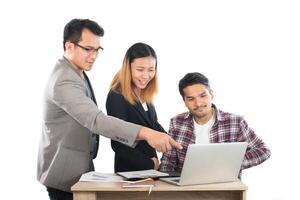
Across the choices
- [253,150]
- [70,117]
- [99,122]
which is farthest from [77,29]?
[253,150]

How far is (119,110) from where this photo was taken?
8.86 feet

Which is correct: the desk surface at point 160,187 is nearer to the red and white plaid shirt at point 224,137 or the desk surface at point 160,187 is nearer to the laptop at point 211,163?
the laptop at point 211,163

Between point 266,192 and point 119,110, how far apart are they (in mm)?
1743

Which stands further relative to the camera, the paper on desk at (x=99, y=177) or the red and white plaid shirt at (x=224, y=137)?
the red and white plaid shirt at (x=224, y=137)

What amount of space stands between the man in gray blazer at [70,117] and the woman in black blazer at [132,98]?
16cm

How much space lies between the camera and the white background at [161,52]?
3793 mm

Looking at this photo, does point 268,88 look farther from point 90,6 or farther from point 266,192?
point 90,6

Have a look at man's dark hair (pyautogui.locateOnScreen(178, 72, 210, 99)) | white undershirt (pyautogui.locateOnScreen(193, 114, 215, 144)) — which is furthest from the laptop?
man's dark hair (pyautogui.locateOnScreen(178, 72, 210, 99))

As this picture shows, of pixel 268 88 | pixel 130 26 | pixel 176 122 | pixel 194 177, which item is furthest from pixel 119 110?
pixel 268 88

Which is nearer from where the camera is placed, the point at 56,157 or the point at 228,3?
the point at 56,157

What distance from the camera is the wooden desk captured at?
7.23 feet

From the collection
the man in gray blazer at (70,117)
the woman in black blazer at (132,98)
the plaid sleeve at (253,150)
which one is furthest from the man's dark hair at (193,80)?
the man in gray blazer at (70,117)

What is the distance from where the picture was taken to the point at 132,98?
2.76 metres

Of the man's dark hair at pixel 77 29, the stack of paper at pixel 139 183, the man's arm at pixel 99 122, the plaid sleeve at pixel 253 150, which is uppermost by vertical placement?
the man's dark hair at pixel 77 29
